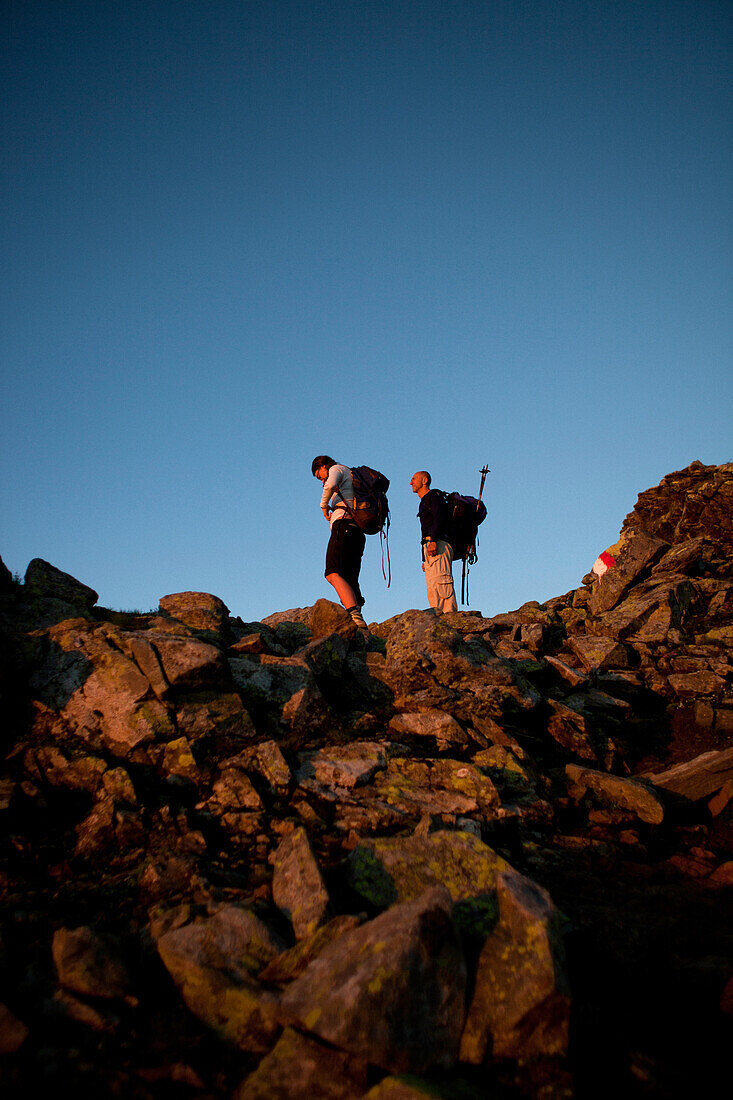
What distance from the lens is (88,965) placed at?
3.60 m

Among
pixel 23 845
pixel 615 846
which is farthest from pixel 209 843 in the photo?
pixel 615 846

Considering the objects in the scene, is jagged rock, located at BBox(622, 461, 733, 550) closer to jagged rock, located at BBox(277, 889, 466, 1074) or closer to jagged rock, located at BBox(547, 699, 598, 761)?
jagged rock, located at BBox(547, 699, 598, 761)

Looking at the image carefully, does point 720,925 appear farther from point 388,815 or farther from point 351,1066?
point 351,1066

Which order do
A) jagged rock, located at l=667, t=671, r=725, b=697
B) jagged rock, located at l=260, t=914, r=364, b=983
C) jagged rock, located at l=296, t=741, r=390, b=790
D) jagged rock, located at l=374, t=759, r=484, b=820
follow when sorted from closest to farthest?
jagged rock, located at l=260, t=914, r=364, b=983
jagged rock, located at l=374, t=759, r=484, b=820
jagged rock, located at l=296, t=741, r=390, b=790
jagged rock, located at l=667, t=671, r=725, b=697

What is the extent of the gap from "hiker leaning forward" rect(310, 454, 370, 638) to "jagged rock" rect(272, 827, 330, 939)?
316 inches

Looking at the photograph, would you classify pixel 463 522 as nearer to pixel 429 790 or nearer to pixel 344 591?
pixel 344 591

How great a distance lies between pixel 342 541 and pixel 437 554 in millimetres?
4451

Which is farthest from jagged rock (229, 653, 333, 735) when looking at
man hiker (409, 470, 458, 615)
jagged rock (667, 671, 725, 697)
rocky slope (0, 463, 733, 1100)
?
man hiker (409, 470, 458, 615)

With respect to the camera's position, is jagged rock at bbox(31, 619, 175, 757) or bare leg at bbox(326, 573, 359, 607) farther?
bare leg at bbox(326, 573, 359, 607)

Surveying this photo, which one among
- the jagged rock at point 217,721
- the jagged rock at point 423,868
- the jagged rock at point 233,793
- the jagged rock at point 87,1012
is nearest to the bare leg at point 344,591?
the jagged rock at point 217,721

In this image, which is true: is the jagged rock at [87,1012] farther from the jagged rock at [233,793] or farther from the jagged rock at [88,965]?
the jagged rock at [233,793]

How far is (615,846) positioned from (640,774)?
2.86 meters

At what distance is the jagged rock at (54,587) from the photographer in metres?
9.81

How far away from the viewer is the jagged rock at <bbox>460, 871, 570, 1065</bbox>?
3.17m
